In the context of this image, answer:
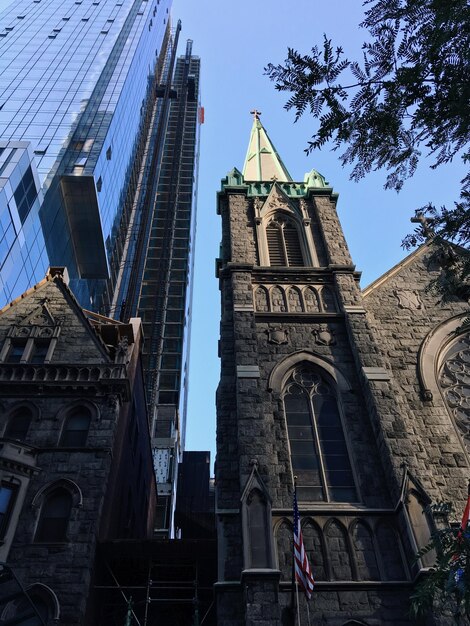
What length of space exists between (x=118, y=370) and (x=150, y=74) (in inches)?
3040

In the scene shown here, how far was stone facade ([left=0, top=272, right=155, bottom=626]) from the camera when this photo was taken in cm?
1377

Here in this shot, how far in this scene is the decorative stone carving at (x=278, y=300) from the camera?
20.0 meters

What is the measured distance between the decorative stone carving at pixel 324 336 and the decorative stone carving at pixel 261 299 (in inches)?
81.0

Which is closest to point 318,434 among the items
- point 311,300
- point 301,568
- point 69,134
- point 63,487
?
point 301,568

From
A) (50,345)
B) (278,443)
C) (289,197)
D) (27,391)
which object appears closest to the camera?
(278,443)

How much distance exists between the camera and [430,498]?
1405 centimetres

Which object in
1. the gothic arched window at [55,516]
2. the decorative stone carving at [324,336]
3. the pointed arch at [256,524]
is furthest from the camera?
the decorative stone carving at [324,336]

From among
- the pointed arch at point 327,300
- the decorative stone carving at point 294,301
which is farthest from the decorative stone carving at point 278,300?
the pointed arch at point 327,300

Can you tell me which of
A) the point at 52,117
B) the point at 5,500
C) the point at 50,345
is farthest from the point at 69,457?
the point at 52,117

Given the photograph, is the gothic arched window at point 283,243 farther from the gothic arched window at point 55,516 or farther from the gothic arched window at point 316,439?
the gothic arched window at point 55,516

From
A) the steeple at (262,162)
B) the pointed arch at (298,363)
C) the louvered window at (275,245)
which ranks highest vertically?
the steeple at (262,162)

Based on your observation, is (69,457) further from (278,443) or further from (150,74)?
(150,74)

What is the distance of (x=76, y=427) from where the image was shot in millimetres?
17078

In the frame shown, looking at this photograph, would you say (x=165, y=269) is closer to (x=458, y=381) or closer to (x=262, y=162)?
(x=262, y=162)
